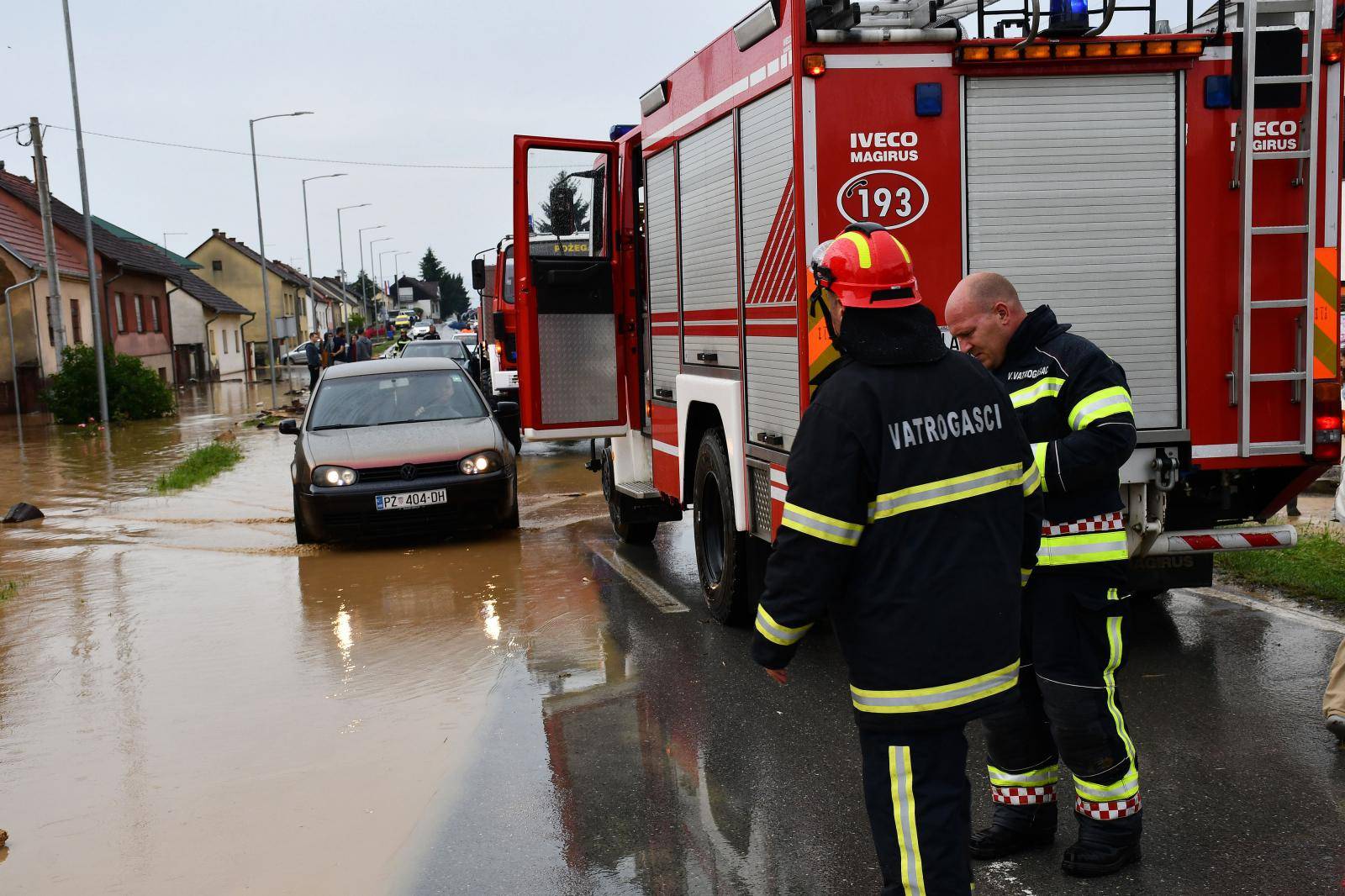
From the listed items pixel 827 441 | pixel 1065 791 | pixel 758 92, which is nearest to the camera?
pixel 827 441

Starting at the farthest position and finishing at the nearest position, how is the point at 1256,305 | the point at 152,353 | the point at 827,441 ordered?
the point at 152,353 → the point at 1256,305 → the point at 827,441

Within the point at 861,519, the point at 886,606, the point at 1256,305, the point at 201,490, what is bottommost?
the point at 201,490

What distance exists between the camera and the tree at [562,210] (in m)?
9.77

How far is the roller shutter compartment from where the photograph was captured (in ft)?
20.1

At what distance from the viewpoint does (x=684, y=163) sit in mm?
7949

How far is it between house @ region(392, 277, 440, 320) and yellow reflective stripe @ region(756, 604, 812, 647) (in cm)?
12894

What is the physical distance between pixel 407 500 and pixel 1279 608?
6.23 meters

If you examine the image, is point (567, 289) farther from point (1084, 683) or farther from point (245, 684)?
point (1084, 683)

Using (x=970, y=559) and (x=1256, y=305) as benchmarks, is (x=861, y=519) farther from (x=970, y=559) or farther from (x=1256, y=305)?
(x=1256, y=305)

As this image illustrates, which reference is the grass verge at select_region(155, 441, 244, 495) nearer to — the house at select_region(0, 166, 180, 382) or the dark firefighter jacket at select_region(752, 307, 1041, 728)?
the dark firefighter jacket at select_region(752, 307, 1041, 728)

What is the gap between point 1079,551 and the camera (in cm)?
405

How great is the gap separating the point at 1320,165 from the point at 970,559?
409 centimetres

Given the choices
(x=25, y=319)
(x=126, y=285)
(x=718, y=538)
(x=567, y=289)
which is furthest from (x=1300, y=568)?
(x=126, y=285)

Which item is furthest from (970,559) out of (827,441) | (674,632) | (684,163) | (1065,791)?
(684,163)
